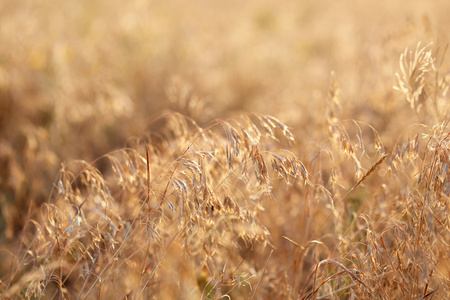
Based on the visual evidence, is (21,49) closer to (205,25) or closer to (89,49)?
(89,49)

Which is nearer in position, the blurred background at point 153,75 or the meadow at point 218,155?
the meadow at point 218,155

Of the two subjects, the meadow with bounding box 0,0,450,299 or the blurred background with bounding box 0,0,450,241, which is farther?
the blurred background with bounding box 0,0,450,241

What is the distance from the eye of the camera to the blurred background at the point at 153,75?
2.79m

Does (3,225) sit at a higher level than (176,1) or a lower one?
lower

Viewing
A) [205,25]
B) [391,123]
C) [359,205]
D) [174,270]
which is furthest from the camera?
[205,25]

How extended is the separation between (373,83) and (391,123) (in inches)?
25.8

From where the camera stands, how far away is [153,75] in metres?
4.22

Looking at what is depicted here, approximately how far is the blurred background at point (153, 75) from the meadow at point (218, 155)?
2cm

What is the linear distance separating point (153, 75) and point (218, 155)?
9.04 feet

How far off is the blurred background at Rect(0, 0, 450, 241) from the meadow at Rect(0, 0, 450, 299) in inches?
0.8

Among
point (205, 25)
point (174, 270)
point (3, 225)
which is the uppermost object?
point (205, 25)

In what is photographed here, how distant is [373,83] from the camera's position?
352 cm

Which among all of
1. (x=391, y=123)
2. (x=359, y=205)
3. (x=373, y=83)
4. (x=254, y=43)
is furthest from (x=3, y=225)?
(x=254, y=43)

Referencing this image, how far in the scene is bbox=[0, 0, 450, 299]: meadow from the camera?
139 centimetres
